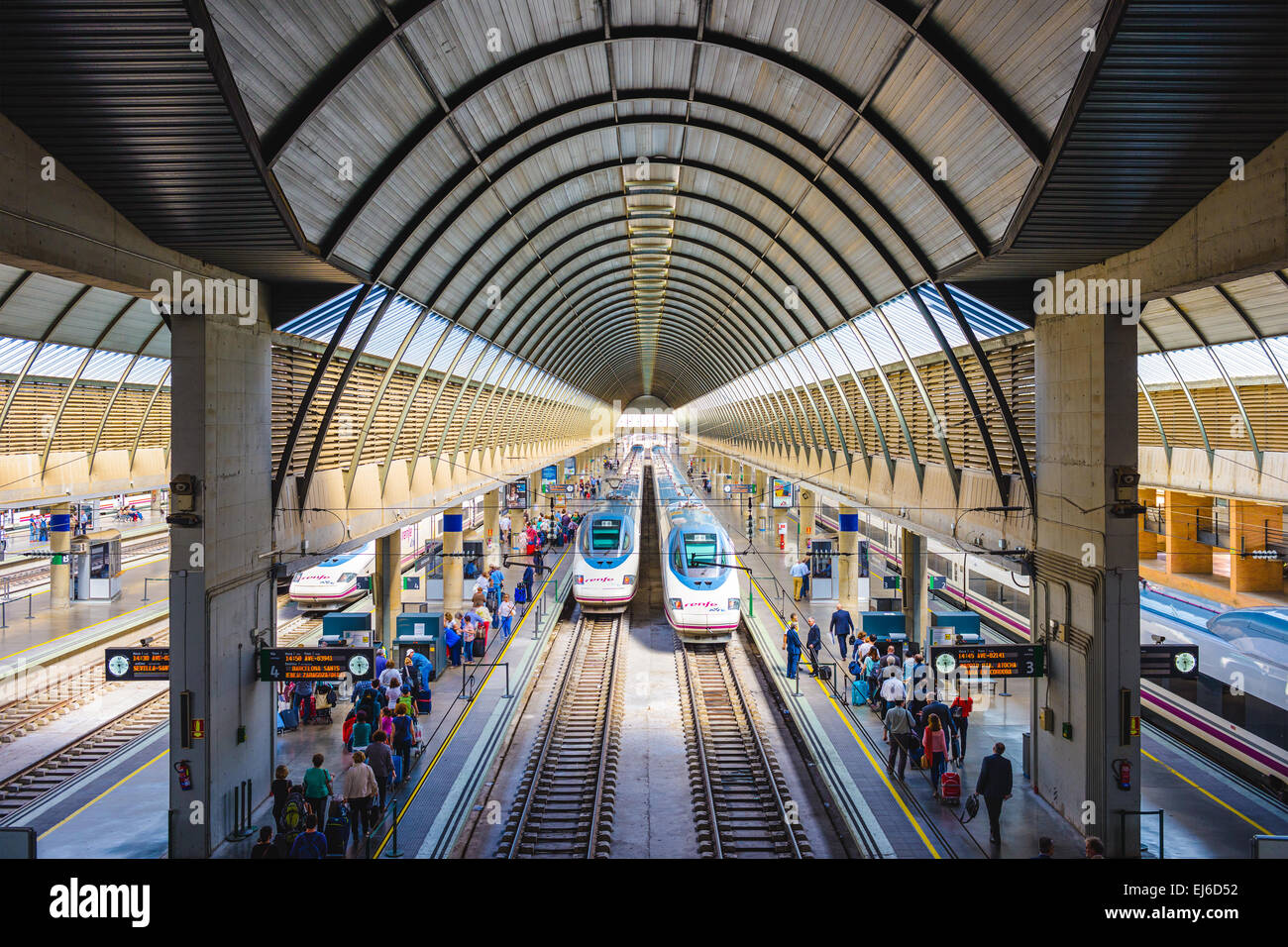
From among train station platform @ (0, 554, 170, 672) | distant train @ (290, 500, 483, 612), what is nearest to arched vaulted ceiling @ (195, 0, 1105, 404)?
distant train @ (290, 500, 483, 612)

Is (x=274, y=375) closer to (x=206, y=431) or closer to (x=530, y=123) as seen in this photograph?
(x=206, y=431)

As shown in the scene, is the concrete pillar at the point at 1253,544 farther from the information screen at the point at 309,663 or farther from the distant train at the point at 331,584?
the distant train at the point at 331,584

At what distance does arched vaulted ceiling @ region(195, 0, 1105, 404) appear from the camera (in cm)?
899

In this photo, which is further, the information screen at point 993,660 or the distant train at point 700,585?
the distant train at point 700,585

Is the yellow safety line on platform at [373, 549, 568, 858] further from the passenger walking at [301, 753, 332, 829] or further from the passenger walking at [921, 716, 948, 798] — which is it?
the passenger walking at [921, 716, 948, 798]

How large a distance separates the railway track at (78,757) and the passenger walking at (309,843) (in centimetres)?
584

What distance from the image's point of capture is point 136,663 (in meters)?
10.3

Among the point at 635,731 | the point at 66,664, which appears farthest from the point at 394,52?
the point at 66,664

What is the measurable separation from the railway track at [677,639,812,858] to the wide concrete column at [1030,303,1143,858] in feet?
12.8

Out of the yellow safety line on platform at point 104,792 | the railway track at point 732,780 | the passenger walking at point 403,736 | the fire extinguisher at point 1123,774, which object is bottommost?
the railway track at point 732,780

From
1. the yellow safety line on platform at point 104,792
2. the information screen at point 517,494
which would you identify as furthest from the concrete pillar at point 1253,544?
the information screen at point 517,494

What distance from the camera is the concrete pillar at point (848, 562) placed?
2414 centimetres

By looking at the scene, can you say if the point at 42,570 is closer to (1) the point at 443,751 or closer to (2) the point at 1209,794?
(1) the point at 443,751
